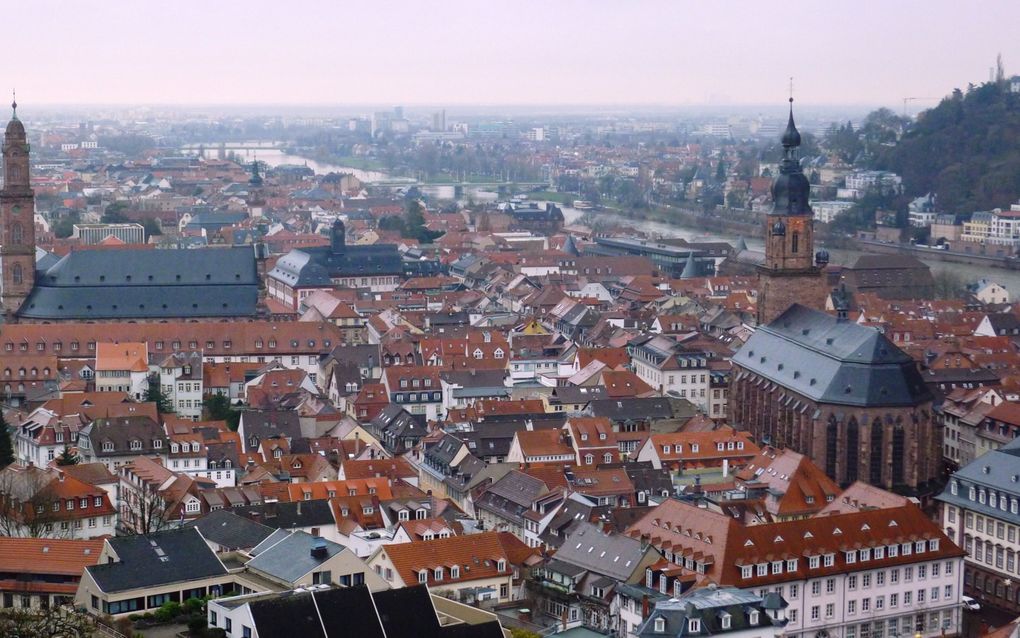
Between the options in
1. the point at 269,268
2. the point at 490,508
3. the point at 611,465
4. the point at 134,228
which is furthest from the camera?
the point at 134,228

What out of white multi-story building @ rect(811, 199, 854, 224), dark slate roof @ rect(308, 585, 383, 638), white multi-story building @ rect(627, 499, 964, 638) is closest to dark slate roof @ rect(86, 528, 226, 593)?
dark slate roof @ rect(308, 585, 383, 638)

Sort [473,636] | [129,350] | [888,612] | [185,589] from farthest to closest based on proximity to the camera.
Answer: [129,350] → [888,612] → [185,589] → [473,636]

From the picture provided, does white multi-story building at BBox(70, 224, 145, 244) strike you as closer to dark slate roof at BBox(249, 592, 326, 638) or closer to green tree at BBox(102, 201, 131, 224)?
green tree at BBox(102, 201, 131, 224)

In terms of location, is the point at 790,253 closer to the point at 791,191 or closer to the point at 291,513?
the point at 791,191

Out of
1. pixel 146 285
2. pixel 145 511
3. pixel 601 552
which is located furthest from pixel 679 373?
pixel 601 552

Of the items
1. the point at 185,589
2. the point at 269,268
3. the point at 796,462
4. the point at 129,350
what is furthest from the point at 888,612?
the point at 269,268

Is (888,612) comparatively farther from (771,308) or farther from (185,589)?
(771,308)
